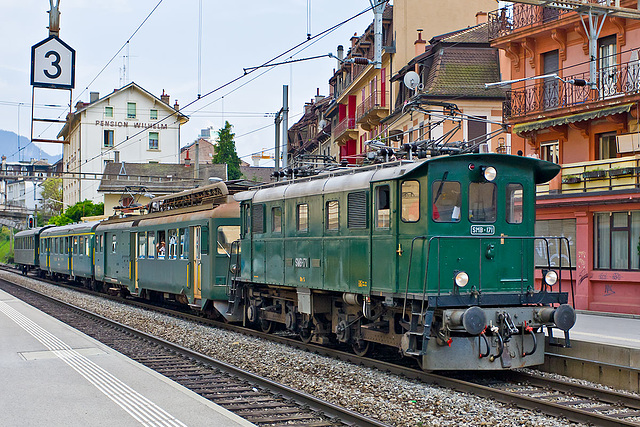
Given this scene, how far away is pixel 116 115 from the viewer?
7850 cm

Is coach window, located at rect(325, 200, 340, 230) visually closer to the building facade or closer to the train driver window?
the train driver window

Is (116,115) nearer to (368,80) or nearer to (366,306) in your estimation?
(368,80)

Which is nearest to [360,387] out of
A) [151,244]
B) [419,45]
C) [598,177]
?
[598,177]

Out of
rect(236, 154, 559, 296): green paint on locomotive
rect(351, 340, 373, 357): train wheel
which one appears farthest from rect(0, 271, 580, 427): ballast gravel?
rect(236, 154, 559, 296): green paint on locomotive

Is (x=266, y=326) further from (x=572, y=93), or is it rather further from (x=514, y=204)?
(x=572, y=93)

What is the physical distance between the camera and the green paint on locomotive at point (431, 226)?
37.6 ft

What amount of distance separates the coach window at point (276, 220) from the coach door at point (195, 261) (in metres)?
4.06

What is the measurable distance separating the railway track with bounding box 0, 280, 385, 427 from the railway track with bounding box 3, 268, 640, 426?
235 cm

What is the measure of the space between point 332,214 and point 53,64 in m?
6.25

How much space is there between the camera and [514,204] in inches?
481

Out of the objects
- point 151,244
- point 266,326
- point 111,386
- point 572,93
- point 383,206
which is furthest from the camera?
point 572,93

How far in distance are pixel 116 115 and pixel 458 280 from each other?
7210 centimetres

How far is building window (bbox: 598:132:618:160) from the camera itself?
23.6 meters

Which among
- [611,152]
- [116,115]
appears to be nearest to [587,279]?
[611,152]
